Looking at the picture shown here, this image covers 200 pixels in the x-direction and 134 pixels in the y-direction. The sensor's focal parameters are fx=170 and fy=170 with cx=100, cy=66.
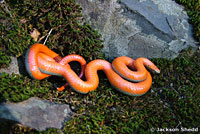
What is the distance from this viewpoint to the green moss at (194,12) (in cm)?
432

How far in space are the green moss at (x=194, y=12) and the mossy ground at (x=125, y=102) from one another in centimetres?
93

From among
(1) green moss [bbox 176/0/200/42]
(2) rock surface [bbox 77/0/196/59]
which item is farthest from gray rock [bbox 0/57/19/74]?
(1) green moss [bbox 176/0/200/42]

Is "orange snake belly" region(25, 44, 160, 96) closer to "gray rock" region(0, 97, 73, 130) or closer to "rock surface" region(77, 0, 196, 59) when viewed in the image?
"rock surface" region(77, 0, 196, 59)

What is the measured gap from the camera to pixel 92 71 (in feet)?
12.2

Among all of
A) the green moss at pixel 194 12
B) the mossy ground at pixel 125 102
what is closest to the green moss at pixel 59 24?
the mossy ground at pixel 125 102

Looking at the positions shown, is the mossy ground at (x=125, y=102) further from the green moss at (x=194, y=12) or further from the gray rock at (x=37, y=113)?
the green moss at (x=194, y=12)

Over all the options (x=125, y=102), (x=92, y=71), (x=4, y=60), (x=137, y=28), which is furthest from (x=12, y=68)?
(x=137, y=28)

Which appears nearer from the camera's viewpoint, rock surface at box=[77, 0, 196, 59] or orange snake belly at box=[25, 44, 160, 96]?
orange snake belly at box=[25, 44, 160, 96]

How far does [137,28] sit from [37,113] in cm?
291

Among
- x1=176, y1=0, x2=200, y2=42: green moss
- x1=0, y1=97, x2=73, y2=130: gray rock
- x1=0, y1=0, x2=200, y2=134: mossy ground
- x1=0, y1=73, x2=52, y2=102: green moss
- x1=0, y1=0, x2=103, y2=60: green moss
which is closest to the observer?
x1=0, y1=97, x2=73, y2=130: gray rock

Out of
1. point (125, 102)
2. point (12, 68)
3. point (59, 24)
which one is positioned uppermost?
point (59, 24)

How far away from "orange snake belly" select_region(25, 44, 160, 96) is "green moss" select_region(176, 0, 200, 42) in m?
1.55

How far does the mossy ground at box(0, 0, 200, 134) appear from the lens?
116 inches

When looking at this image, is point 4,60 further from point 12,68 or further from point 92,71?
point 92,71
